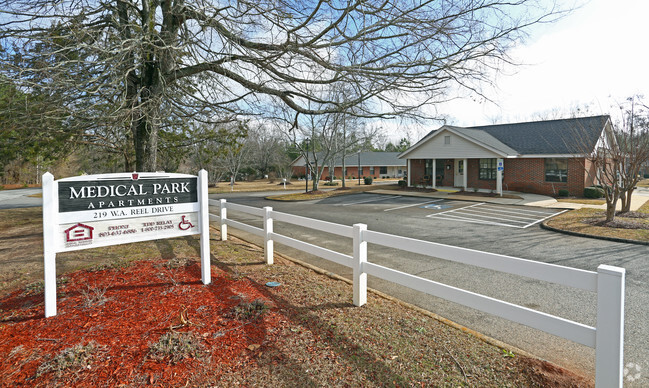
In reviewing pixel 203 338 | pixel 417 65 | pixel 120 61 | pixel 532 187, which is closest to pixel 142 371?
pixel 203 338

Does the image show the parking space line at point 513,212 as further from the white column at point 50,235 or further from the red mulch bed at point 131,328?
the white column at point 50,235

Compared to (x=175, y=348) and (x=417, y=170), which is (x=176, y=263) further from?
(x=417, y=170)

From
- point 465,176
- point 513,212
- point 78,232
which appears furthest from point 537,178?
point 78,232

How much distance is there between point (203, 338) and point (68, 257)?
16.2ft

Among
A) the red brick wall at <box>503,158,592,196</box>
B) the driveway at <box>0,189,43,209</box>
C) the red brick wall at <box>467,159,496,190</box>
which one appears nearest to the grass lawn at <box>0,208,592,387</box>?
the driveway at <box>0,189,43,209</box>

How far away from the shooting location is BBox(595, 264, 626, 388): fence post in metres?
2.42

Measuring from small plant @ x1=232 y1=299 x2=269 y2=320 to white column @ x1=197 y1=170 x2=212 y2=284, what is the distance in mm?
1051

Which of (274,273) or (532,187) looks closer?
(274,273)

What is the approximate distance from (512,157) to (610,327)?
24.8 meters

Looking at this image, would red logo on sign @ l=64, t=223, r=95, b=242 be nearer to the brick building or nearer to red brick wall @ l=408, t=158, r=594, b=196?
the brick building

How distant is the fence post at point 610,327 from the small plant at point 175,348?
3.23m

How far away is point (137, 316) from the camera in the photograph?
3.91 m

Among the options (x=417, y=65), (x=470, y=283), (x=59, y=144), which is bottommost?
(x=470, y=283)

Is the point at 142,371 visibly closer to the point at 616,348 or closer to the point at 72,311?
the point at 72,311
